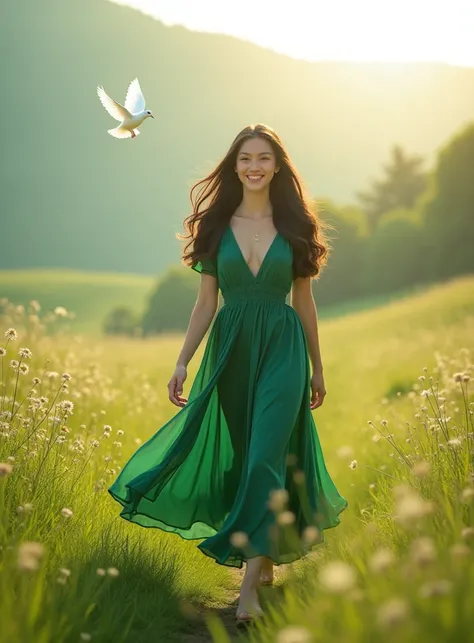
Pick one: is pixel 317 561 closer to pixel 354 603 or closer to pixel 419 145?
pixel 354 603

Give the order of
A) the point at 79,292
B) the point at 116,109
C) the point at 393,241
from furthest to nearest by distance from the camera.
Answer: the point at 79,292, the point at 393,241, the point at 116,109

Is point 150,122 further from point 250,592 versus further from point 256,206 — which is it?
point 250,592

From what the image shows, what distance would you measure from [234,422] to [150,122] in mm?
157709

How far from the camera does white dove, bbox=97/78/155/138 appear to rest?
606 centimetres

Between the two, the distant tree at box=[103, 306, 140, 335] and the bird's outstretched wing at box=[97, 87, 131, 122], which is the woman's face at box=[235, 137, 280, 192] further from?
the distant tree at box=[103, 306, 140, 335]

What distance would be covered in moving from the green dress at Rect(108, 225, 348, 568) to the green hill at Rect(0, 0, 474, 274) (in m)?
94.5

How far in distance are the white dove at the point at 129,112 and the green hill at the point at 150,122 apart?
93.5 meters

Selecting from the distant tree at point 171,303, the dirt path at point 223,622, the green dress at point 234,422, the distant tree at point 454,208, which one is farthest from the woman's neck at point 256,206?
the distant tree at point 171,303

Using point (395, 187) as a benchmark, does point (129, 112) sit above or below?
above

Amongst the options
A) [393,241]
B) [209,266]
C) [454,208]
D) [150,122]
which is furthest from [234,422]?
[150,122]

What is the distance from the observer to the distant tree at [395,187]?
72.3 meters

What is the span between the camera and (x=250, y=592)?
4898 millimetres

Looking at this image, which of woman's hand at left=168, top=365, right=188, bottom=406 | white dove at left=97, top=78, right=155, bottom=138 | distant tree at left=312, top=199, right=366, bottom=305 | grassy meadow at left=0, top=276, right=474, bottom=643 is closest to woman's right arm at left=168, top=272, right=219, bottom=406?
→ woman's hand at left=168, top=365, right=188, bottom=406

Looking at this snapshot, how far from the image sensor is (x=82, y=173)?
139m
